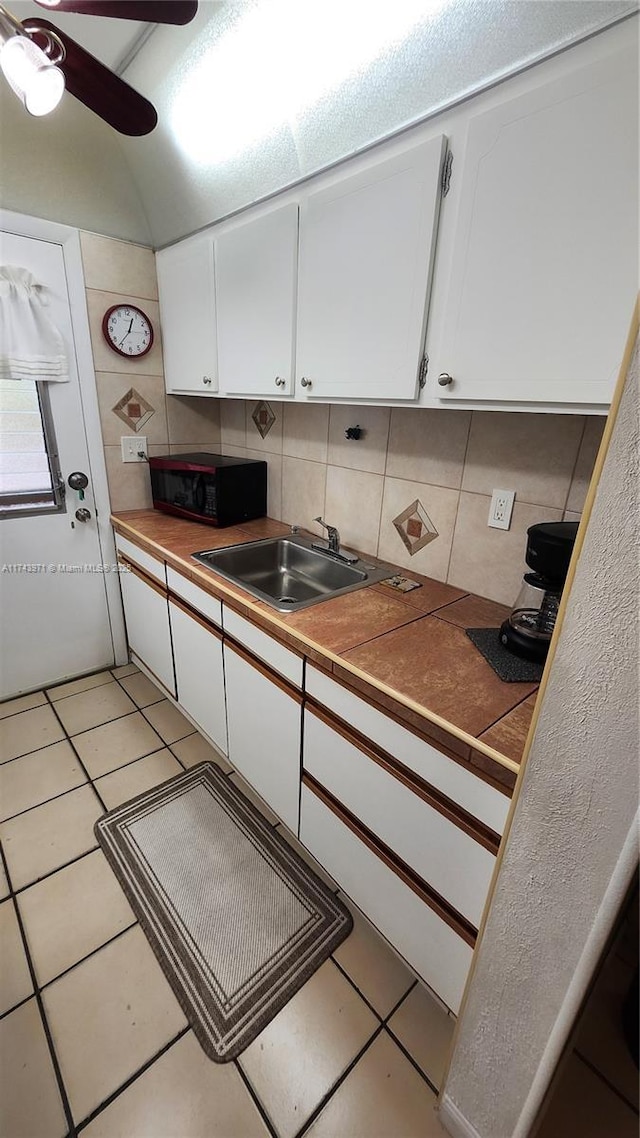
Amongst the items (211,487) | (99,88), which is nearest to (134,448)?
(211,487)

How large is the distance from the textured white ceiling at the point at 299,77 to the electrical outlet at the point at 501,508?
35.8 inches

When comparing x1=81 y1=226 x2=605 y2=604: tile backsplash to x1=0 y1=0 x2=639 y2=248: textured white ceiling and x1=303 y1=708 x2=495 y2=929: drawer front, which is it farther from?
x1=303 y1=708 x2=495 y2=929: drawer front

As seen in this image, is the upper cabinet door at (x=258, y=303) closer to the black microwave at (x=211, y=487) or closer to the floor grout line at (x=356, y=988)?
the black microwave at (x=211, y=487)

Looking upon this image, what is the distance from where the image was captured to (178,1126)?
3.10 ft

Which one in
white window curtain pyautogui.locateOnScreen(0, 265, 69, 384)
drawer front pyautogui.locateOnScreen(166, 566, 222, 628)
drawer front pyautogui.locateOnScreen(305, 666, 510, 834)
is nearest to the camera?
drawer front pyautogui.locateOnScreen(305, 666, 510, 834)

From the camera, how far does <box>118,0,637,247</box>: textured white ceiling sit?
2.83 ft

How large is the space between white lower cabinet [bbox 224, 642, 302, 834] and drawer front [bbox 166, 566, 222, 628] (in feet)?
0.42

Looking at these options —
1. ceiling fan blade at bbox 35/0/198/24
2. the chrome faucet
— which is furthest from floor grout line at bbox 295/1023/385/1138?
ceiling fan blade at bbox 35/0/198/24

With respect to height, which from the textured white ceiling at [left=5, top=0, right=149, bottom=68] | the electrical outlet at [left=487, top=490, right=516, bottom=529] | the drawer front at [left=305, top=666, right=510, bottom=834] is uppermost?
the textured white ceiling at [left=5, top=0, right=149, bottom=68]

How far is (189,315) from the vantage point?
1939 mm

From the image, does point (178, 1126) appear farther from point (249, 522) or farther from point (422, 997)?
point (249, 522)

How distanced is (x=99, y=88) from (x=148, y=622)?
183 cm

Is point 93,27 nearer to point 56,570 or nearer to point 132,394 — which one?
point 132,394

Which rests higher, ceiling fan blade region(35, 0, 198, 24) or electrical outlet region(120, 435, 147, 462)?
ceiling fan blade region(35, 0, 198, 24)
